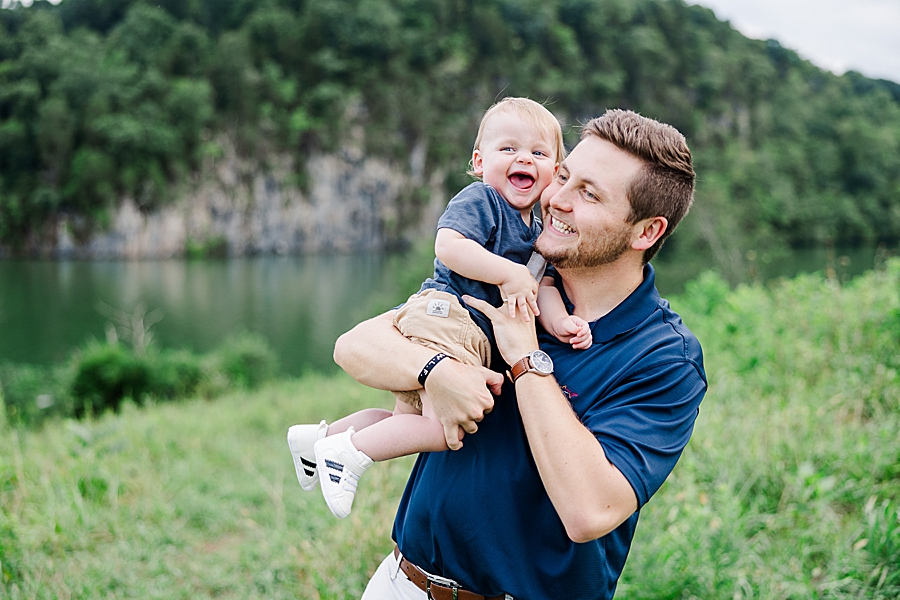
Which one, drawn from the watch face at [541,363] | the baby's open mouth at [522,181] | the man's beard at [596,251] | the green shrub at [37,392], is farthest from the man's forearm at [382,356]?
the green shrub at [37,392]

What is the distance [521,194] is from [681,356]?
62 cm

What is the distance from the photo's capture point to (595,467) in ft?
4.45

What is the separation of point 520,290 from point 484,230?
22cm

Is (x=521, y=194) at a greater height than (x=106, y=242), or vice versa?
(x=521, y=194)

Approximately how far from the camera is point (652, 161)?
1535 millimetres

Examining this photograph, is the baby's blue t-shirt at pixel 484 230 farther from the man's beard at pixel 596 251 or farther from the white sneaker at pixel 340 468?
the white sneaker at pixel 340 468

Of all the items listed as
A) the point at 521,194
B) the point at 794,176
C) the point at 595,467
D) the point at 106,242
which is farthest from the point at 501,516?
the point at 794,176

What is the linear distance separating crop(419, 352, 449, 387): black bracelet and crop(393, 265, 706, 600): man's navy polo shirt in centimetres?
18

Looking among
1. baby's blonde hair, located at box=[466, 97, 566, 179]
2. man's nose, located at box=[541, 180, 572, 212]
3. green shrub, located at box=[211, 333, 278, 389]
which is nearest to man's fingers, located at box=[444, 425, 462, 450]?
man's nose, located at box=[541, 180, 572, 212]

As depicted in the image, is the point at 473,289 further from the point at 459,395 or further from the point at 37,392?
the point at 37,392

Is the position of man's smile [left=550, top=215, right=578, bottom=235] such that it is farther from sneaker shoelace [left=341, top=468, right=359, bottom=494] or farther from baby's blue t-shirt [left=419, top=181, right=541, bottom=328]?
sneaker shoelace [left=341, top=468, right=359, bottom=494]

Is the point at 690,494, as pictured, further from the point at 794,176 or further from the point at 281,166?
the point at 794,176

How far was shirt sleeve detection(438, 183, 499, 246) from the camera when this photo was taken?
173 cm

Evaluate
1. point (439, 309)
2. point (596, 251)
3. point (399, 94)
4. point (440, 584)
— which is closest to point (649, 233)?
point (596, 251)
